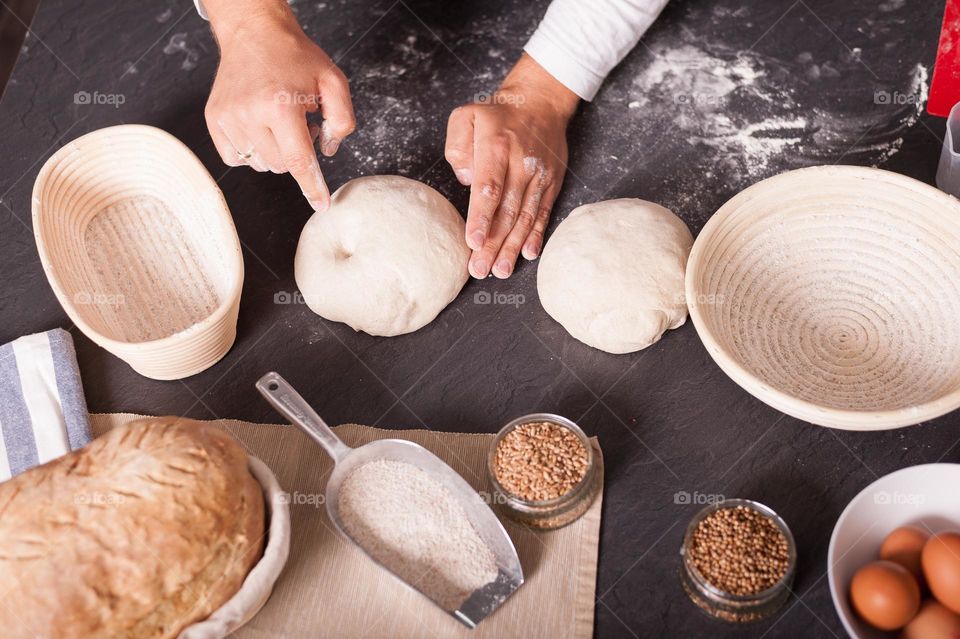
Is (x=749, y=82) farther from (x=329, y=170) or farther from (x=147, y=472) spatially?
(x=147, y=472)

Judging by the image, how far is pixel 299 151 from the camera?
5.72 feet

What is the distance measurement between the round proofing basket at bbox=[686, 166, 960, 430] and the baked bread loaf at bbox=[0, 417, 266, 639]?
0.89 m

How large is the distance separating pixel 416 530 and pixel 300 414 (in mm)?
311

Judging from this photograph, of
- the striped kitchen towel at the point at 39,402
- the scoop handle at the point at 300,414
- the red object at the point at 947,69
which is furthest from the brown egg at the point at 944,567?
the striped kitchen towel at the point at 39,402

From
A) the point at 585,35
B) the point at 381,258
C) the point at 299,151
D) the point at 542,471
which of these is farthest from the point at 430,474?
the point at 585,35

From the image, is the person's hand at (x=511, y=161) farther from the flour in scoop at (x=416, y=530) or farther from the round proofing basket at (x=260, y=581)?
the round proofing basket at (x=260, y=581)

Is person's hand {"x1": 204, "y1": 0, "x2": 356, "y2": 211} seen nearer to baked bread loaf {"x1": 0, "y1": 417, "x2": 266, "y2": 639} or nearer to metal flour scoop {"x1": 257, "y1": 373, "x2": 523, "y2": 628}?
metal flour scoop {"x1": 257, "y1": 373, "x2": 523, "y2": 628}

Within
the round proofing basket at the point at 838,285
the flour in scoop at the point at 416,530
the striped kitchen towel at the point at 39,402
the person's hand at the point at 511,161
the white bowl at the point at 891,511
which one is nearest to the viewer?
the white bowl at the point at 891,511

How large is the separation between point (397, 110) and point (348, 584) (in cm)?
127

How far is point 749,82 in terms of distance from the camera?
86.7 inches

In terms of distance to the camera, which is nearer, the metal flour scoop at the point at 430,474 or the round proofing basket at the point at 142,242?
the metal flour scoop at the point at 430,474

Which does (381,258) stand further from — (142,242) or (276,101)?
(142,242)

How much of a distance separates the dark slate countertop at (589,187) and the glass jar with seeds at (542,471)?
0.14 m

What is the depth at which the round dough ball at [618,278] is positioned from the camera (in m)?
1.71
